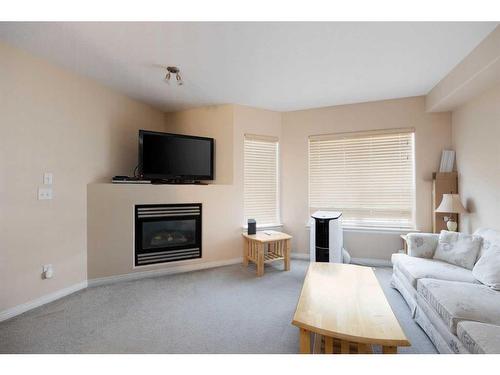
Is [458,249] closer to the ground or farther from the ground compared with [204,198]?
closer to the ground

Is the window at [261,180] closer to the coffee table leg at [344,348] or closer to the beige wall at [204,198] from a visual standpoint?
the beige wall at [204,198]

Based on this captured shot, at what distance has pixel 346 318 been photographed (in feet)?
4.69

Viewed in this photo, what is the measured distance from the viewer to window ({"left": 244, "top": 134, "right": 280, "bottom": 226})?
3.78m

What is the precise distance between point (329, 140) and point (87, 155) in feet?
11.2

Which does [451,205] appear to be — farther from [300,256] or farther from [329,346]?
[329,346]

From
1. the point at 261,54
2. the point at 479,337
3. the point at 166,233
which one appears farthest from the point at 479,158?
the point at 166,233

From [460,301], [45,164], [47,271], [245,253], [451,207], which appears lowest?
[245,253]

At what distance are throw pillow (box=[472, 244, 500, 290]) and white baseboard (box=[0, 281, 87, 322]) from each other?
13.0 ft

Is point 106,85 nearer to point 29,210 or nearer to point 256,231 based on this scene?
point 29,210

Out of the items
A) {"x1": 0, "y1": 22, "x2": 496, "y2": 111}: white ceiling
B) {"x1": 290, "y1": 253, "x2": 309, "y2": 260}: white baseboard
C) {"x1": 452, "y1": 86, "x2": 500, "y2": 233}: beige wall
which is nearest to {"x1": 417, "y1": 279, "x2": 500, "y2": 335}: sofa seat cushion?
{"x1": 452, "y1": 86, "x2": 500, "y2": 233}: beige wall

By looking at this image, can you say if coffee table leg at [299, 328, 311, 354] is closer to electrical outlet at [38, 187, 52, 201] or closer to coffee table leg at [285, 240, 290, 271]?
coffee table leg at [285, 240, 290, 271]

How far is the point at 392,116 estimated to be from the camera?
11.2 ft

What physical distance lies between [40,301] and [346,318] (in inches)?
112

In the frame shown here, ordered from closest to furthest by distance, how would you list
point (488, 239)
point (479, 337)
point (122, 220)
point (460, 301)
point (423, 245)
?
point (479, 337) → point (460, 301) → point (488, 239) → point (423, 245) → point (122, 220)
